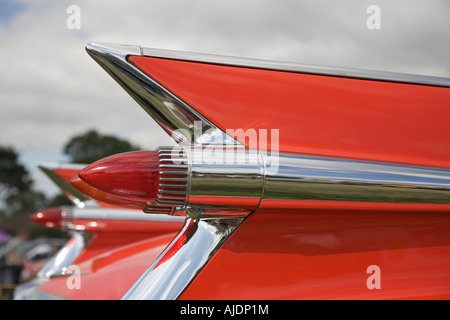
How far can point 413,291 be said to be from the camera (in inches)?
51.1

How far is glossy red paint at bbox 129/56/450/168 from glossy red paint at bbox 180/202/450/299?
186 millimetres

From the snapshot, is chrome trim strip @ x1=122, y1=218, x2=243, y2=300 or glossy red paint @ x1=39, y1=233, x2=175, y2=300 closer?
chrome trim strip @ x1=122, y1=218, x2=243, y2=300

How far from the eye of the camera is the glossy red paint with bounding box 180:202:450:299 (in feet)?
4.01

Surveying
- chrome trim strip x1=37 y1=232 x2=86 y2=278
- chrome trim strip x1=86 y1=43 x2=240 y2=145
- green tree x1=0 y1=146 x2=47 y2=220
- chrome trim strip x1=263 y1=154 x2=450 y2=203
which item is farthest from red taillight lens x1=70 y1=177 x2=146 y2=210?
green tree x1=0 y1=146 x2=47 y2=220

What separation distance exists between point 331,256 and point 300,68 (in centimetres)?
59

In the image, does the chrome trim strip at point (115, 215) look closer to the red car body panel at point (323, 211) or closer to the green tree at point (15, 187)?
the red car body panel at point (323, 211)

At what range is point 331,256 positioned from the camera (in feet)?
4.28

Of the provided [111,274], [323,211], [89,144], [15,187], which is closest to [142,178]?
[323,211]

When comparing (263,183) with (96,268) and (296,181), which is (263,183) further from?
(96,268)

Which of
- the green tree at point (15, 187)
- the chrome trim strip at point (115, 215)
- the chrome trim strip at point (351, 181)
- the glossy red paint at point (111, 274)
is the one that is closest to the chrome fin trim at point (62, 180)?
the chrome trim strip at point (115, 215)

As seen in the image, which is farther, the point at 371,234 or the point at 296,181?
the point at 371,234

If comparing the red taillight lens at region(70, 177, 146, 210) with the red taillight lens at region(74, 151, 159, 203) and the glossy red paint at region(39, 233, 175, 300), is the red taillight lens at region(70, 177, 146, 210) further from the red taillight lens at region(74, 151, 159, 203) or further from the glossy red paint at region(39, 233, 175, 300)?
the glossy red paint at region(39, 233, 175, 300)
